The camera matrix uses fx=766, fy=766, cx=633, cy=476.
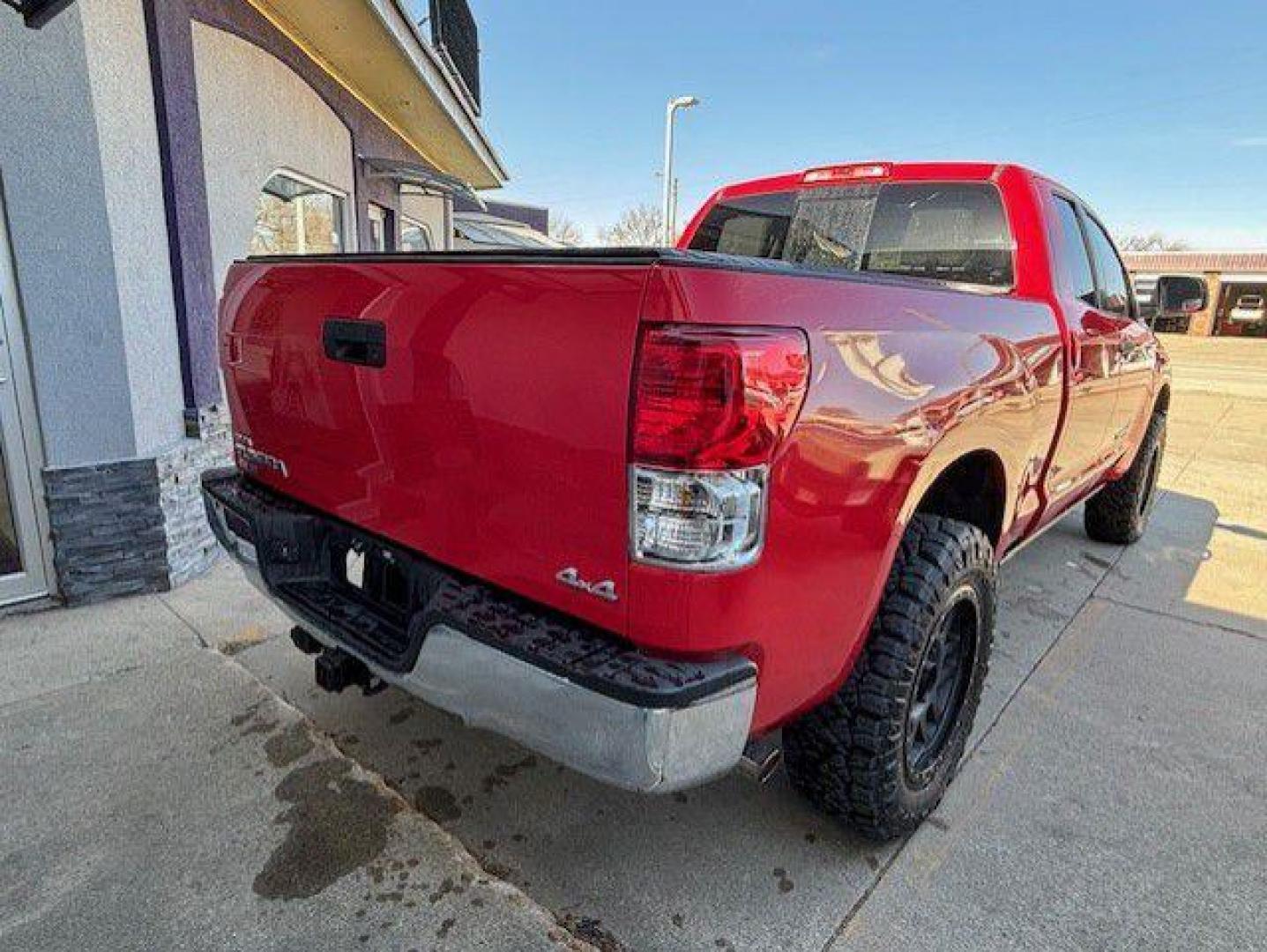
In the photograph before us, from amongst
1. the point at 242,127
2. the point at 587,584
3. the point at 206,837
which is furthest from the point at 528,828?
the point at 242,127

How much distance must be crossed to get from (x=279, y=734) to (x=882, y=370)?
91.6 inches

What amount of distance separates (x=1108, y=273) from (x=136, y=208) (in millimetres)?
4833

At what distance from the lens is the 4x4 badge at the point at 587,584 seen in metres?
1.52

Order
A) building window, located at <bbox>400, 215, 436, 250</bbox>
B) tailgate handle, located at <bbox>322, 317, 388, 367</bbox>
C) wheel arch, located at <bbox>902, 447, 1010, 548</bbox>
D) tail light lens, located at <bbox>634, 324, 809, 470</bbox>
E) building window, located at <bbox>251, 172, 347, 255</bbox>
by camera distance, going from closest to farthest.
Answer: tail light lens, located at <bbox>634, 324, 809, 470</bbox> → tailgate handle, located at <bbox>322, 317, 388, 367</bbox> → wheel arch, located at <bbox>902, 447, 1010, 548</bbox> → building window, located at <bbox>251, 172, 347, 255</bbox> → building window, located at <bbox>400, 215, 436, 250</bbox>

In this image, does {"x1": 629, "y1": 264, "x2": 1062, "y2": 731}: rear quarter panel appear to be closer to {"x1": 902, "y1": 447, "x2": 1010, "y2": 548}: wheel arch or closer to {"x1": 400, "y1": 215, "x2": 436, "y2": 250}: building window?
{"x1": 902, "y1": 447, "x2": 1010, "y2": 548}: wheel arch

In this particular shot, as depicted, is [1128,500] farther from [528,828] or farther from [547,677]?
[547,677]

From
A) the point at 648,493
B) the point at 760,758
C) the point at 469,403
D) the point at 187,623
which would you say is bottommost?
the point at 187,623

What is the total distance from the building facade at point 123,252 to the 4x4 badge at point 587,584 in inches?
116

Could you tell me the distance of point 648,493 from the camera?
143cm

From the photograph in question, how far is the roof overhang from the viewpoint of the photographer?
16.3ft

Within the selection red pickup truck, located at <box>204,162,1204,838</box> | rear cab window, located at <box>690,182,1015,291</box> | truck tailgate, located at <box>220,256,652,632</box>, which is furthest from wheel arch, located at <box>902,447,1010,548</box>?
truck tailgate, located at <box>220,256,652,632</box>

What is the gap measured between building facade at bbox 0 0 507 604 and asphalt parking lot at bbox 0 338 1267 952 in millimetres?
528

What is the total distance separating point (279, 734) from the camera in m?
2.67

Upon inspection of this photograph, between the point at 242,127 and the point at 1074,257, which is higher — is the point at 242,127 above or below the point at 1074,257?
above
